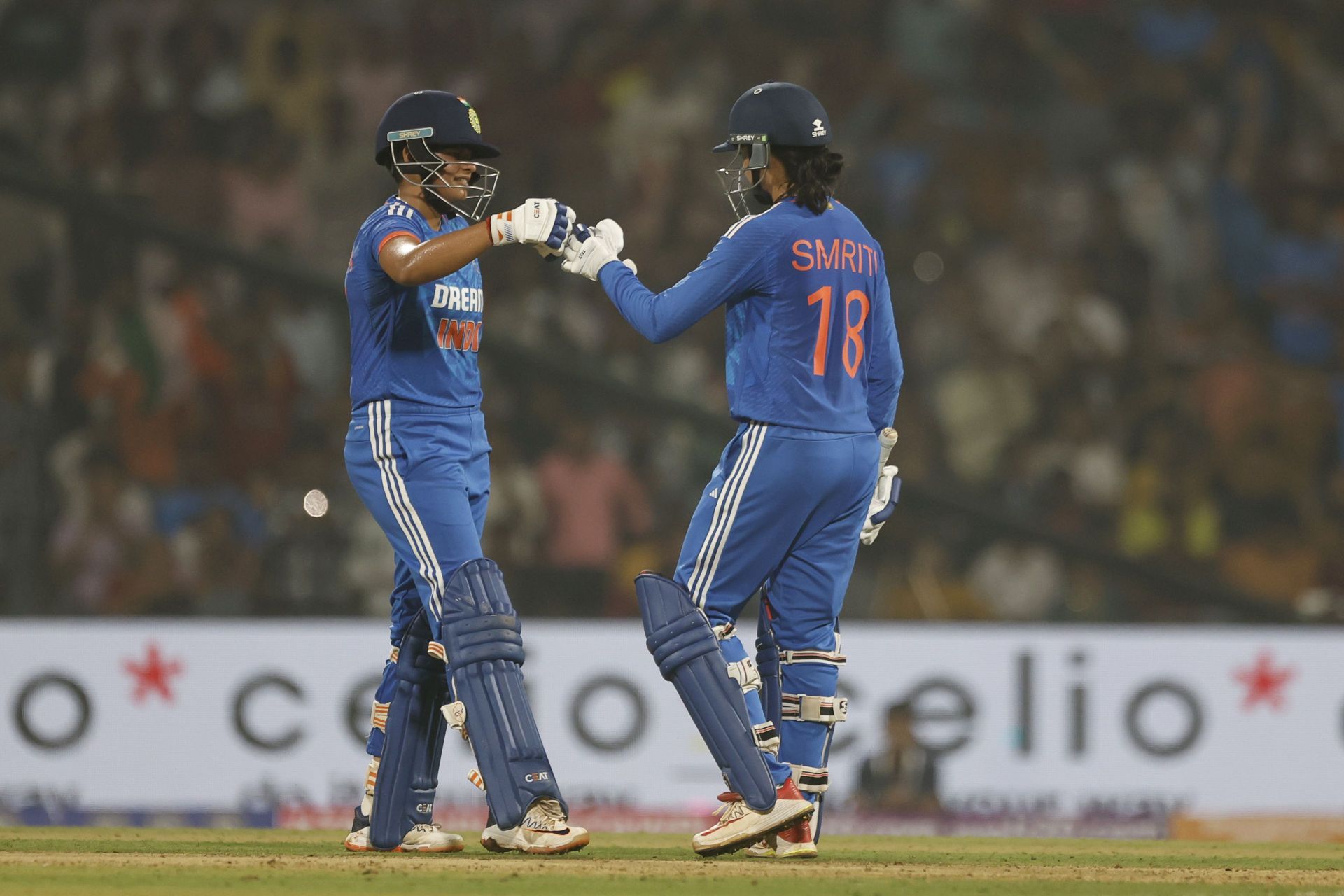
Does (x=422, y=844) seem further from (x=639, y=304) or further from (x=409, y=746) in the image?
(x=639, y=304)

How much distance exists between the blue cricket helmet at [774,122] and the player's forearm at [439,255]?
2.53ft

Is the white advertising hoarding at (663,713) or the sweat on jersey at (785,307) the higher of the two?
the sweat on jersey at (785,307)

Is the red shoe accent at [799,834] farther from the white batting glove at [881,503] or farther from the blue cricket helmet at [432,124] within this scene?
the blue cricket helmet at [432,124]

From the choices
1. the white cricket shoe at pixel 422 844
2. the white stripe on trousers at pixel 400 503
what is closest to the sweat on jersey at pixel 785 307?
the white stripe on trousers at pixel 400 503

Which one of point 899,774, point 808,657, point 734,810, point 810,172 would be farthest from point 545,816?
point 899,774

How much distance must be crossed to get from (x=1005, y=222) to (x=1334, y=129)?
2.40m

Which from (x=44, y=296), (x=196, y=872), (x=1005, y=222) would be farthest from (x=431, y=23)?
(x=196, y=872)

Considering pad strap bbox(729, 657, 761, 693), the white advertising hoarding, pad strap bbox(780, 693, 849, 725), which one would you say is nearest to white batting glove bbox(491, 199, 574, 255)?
pad strap bbox(729, 657, 761, 693)

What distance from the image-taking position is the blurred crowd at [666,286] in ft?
30.2

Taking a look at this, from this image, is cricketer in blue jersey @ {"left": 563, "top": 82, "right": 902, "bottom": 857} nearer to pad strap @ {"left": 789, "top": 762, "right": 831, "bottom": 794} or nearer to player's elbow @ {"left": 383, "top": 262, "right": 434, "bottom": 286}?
pad strap @ {"left": 789, "top": 762, "right": 831, "bottom": 794}

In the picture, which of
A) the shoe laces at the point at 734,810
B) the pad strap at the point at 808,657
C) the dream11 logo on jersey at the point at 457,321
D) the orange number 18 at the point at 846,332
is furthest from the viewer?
the dream11 logo on jersey at the point at 457,321

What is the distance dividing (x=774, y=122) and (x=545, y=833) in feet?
6.61

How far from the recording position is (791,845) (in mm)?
4781

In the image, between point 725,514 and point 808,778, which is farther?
point 808,778
